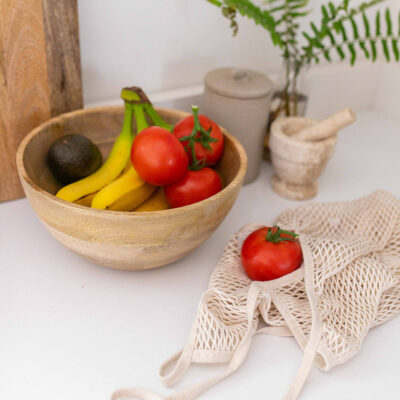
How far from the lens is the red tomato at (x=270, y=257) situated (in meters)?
0.69

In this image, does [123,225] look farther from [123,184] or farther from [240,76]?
[240,76]

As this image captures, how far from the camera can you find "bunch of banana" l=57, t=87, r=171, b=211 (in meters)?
0.72

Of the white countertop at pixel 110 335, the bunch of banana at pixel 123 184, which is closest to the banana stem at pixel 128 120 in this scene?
the bunch of banana at pixel 123 184

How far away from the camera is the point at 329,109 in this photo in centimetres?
127

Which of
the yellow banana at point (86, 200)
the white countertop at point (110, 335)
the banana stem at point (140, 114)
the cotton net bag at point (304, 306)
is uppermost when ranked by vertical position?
the banana stem at point (140, 114)

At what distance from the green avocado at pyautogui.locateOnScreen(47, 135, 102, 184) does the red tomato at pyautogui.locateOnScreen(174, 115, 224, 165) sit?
0.14 metres

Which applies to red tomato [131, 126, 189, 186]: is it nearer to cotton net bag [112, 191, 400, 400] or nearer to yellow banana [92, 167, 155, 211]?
yellow banana [92, 167, 155, 211]

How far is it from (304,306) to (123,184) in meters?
0.31

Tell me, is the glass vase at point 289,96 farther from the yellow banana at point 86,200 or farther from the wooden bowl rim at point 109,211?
the yellow banana at point 86,200

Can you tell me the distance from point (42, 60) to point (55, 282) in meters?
0.35

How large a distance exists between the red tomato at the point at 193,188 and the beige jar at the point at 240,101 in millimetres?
190

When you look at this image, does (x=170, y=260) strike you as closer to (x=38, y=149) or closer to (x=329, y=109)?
(x=38, y=149)

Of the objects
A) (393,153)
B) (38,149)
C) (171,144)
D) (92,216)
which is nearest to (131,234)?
(92,216)

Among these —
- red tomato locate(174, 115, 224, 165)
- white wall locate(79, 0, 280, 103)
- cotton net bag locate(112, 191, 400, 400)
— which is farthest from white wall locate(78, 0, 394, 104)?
cotton net bag locate(112, 191, 400, 400)
